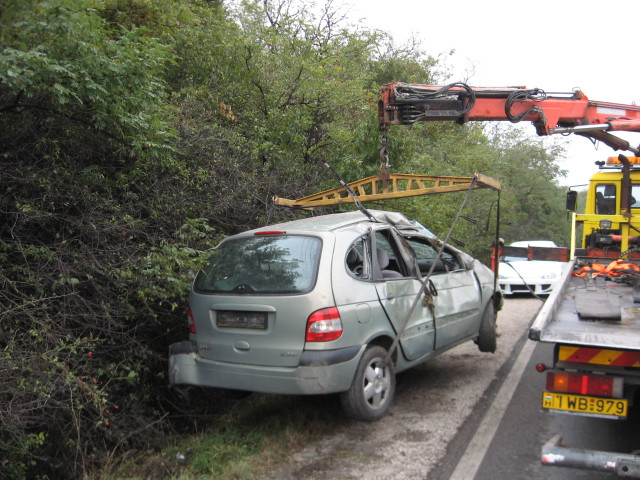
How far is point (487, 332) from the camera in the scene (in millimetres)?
6863

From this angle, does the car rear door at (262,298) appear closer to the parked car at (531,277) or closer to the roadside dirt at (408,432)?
the roadside dirt at (408,432)

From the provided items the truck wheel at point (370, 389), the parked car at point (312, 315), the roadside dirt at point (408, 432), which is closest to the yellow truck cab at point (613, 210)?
the roadside dirt at point (408, 432)

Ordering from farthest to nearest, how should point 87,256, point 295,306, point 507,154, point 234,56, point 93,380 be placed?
1. point 507,154
2. point 234,56
3. point 87,256
4. point 295,306
5. point 93,380

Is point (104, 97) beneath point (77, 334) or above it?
above

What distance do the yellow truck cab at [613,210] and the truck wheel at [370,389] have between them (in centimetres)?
404

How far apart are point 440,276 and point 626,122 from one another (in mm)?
3152

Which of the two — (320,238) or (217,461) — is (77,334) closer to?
(217,461)

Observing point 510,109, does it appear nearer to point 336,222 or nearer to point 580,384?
point 336,222

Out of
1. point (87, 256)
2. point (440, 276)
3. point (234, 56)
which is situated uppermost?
point (234, 56)

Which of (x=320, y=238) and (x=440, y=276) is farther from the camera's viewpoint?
(x=440, y=276)

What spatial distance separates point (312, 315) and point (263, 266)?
73 cm

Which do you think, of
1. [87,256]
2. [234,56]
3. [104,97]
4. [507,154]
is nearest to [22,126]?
[104,97]

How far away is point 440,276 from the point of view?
610 cm

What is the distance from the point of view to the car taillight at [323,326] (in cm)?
438
